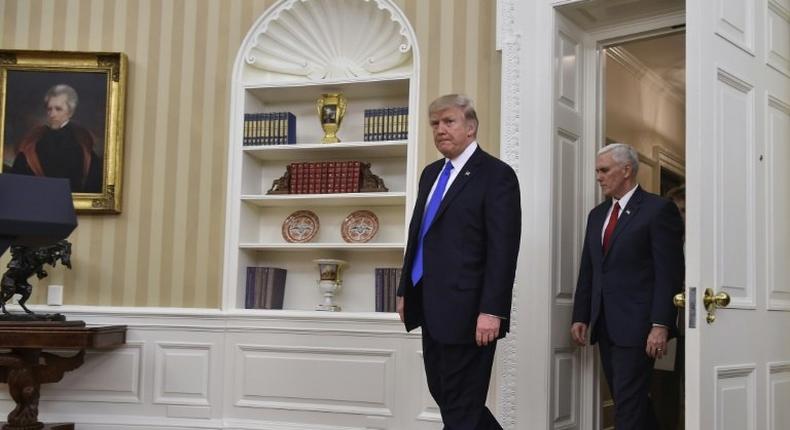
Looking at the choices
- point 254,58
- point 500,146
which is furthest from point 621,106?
point 254,58

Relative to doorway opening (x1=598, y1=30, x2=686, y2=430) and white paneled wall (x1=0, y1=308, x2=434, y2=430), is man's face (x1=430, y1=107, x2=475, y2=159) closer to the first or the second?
white paneled wall (x1=0, y1=308, x2=434, y2=430)

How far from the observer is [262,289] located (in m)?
5.14

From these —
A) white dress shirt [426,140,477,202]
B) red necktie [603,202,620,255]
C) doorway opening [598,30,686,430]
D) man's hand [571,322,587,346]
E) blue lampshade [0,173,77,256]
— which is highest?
doorway opening [598,30,686,430]

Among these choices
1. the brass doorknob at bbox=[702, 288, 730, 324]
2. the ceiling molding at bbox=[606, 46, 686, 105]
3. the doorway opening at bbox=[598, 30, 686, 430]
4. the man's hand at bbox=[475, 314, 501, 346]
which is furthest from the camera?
the ceiling molding at bbox=[606, 46, 686, 105]


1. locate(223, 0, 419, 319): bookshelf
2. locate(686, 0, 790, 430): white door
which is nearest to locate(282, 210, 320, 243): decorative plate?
locate(223, 0, 419, 319): bookshelf

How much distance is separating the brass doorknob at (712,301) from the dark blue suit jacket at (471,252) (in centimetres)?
67

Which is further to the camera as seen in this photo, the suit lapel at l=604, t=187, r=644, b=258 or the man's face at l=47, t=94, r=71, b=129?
the man's face at l=47, t=94, r=71, b=129

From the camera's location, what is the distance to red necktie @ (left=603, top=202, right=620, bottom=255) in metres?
3.80

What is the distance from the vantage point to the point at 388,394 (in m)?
4.73

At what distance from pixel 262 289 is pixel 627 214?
2.27 metres

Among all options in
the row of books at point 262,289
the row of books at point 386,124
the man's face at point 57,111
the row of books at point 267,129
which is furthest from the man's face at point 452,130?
the man's face at point 57,111

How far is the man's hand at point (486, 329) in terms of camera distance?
3131 mm

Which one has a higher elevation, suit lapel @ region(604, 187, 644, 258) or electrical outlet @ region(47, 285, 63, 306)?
suit lapel @ region(604, 187, 644, 258)

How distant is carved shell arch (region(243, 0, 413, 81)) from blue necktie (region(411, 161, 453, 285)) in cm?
178
